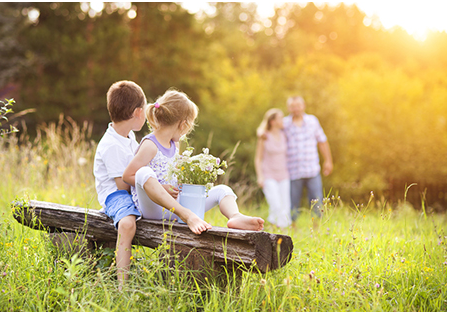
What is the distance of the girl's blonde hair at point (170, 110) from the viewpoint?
279 centimetres

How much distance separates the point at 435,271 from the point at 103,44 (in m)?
12.5

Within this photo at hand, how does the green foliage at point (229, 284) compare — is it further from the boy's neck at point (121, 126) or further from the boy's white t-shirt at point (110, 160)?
the boy's neck at point (121, 126)

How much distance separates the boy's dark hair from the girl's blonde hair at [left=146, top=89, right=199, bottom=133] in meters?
0.16

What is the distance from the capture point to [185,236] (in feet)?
7.97

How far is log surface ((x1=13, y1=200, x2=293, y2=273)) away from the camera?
2.20m

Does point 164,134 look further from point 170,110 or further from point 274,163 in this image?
point 274,163

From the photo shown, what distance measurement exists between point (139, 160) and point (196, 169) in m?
0.39

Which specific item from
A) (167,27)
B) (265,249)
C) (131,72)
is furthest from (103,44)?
(265,249)

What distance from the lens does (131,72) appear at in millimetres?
13391

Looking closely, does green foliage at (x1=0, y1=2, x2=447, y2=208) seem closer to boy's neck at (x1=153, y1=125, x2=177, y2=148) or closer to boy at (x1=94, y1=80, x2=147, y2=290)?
boy at (x1=94, y1=80, x2=147, y2=290)

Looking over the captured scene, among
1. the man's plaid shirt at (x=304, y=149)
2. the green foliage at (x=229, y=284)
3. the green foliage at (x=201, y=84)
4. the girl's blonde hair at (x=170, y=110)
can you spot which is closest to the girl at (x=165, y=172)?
the girl's blonde hair at (x=170, y=110)

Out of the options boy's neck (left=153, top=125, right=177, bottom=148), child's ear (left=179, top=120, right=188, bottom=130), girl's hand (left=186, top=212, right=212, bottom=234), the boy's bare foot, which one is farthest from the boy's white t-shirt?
the boy's bare foot

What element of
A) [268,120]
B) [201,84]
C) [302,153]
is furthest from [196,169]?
[201,84]

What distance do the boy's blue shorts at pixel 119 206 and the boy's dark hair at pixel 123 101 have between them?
1.78ft
